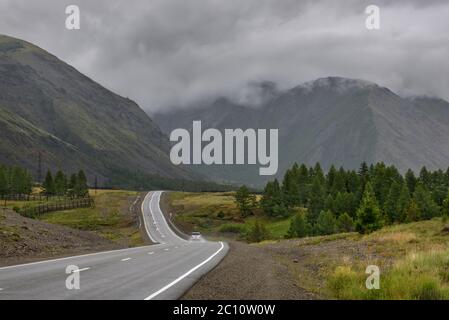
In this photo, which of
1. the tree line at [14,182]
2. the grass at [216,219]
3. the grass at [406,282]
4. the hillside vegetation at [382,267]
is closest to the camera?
the grass at [406,282]

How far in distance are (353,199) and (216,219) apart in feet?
127

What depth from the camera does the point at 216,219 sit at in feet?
418

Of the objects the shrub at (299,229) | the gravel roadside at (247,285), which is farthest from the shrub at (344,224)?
the gravel roadside at (247,285)

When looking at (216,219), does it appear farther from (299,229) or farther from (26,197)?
(26,197)

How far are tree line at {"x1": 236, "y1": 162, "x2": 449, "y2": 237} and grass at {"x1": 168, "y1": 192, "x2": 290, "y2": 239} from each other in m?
3.35

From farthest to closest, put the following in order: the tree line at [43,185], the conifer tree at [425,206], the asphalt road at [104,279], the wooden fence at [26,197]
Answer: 1. the wooden fence at [26,197]
2. the tree line at [43,185]
3. the conifer tree at [425,206]
4. the asphalt road at [104,279]

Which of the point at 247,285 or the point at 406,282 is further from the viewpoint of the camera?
the point at 247,285

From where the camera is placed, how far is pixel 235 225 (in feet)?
375

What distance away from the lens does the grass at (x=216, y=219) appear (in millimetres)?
111062

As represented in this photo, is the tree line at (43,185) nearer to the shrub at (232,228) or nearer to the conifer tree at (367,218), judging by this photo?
the shrub at (232,228)

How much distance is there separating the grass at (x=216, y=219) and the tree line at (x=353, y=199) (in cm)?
335

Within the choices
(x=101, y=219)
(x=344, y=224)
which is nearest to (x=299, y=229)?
(x=344, y=224)
